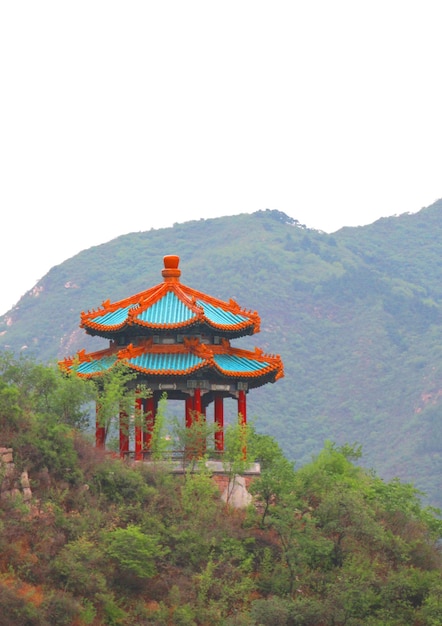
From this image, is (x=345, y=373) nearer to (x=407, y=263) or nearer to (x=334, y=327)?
(x=334, y=327)

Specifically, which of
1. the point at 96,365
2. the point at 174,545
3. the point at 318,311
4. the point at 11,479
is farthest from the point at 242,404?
the point at 318,311

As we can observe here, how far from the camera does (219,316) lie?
137 ft

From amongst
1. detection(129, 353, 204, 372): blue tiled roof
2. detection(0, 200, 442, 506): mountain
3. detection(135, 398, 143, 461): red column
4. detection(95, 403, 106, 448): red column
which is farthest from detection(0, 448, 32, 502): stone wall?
detection(0, 200, 442, 506): mountain

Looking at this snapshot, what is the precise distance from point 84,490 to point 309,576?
17.7 ft

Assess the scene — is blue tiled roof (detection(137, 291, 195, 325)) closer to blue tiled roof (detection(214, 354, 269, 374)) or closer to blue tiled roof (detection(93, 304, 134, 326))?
blue tiled roof (detection(93, 304, 134, 326))

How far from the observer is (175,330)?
40.2 m

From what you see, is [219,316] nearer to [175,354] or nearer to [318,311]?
[175,354]

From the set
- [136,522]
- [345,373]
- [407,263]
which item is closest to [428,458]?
[345,373]

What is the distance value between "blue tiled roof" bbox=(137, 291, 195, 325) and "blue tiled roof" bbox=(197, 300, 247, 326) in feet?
2.00

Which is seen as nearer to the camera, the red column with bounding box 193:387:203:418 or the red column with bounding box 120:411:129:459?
the red column with bounding box 120:411:129:459

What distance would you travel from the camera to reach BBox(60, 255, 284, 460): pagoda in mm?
39875

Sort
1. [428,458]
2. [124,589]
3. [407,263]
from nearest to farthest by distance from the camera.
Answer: [124,589] → [428,458] → [407,263]

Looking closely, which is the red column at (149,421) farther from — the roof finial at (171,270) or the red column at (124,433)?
the roof finial at (171,270)

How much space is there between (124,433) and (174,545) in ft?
15.8
